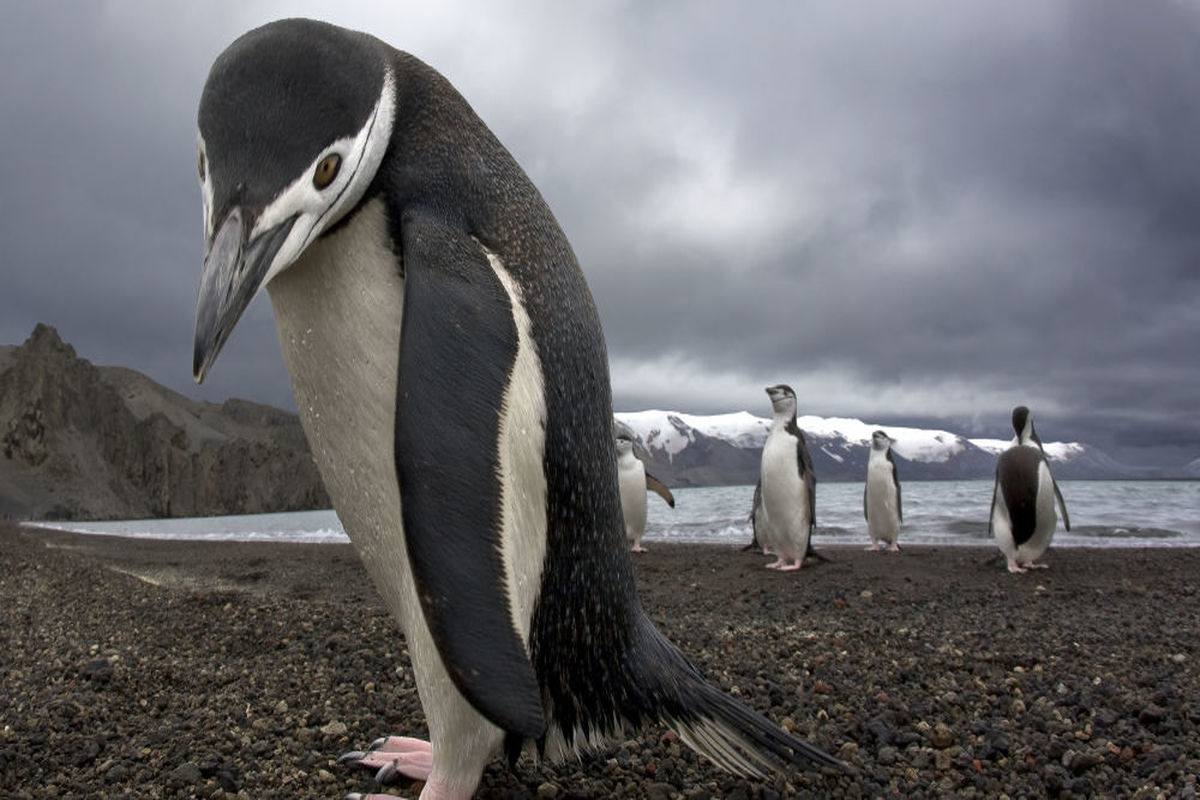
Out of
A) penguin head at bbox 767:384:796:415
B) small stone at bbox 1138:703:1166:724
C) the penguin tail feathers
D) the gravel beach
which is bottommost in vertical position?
the gravel beach

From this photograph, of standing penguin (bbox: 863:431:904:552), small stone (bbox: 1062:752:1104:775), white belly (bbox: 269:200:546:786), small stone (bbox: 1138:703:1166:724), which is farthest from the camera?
standing penguin (bbox: 863:431:904:552)

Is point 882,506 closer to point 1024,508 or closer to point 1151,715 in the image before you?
point 1024,508

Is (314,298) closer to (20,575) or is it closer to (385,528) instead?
(385,528)

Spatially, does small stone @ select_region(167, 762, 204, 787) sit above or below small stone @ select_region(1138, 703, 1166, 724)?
below

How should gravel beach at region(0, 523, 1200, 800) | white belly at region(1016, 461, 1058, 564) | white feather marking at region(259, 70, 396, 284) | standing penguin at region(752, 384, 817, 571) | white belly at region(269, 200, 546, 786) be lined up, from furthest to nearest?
1. standing penguin at region(752, 384, 817, 571)
2. white belly at region(1016, 461, 1058, 564)
3. gravel beach at region(0, 523, 1200, 800)
4. white belly at region(269, 200, 546, 786)
5. white feather marking at region(259, 70, 396, 284)

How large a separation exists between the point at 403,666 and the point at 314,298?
212 centimetres

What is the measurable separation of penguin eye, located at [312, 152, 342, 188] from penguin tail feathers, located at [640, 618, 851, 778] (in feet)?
4.39

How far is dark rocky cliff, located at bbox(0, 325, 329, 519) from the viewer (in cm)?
8100

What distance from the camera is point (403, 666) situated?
3.49 m

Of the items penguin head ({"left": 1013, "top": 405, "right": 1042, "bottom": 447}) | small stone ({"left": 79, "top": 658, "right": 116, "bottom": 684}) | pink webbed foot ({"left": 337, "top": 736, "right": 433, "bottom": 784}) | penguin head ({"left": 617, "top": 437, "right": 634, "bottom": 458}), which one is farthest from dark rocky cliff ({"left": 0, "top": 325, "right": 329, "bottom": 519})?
pink webbed foot ({"left": 337, "top": 736, "right": 433, "bottom": 784})

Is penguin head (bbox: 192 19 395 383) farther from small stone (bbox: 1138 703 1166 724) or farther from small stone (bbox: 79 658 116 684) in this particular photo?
small stone (bbox: 1138 703 1166 724)

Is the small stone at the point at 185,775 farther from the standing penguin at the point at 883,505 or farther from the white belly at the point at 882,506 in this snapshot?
the white belly at the point at 882,506

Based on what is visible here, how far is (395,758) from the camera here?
2.27 m

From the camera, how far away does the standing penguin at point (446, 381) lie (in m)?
1.53
